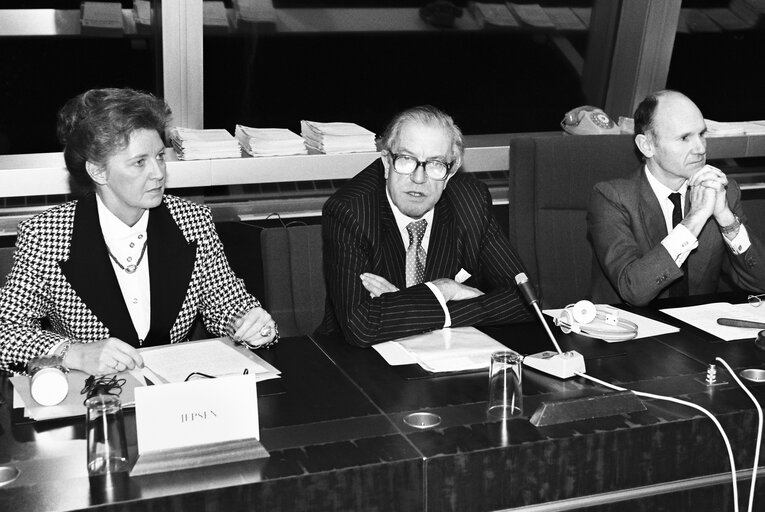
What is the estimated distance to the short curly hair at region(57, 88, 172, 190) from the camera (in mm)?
2350

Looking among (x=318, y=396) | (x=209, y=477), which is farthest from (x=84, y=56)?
(x=209, y=477)

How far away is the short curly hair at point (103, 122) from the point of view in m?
2.35

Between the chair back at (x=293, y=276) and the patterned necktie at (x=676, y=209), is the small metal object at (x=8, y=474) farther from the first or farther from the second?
the patterned necktie at (x=676, y=209)

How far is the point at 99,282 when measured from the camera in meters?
2.37

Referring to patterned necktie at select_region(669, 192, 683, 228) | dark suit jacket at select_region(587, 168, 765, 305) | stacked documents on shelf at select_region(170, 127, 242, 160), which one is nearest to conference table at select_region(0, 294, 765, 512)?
dark suit jacket at select_region(587, 168, 765, 305)

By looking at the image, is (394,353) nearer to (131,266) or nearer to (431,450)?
Answer: (431,450)

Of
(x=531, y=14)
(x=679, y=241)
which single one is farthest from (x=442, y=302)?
(x=531, y=14)

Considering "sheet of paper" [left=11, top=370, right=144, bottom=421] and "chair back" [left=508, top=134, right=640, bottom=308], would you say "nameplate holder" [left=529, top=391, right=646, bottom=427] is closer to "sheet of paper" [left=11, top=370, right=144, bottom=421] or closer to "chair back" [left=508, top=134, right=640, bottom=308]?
"sheet of paper" [left=11, top=370, right=144, bottom=421]

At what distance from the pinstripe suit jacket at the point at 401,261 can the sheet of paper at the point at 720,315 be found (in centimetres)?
44

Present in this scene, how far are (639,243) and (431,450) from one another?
1513 millimetres

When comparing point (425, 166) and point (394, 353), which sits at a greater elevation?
point (425, 166)

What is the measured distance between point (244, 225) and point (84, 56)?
1651mm

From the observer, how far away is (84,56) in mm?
4312

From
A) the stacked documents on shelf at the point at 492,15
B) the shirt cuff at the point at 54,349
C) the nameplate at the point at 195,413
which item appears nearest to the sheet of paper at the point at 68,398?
the shirt cuff at the point at 54,349
